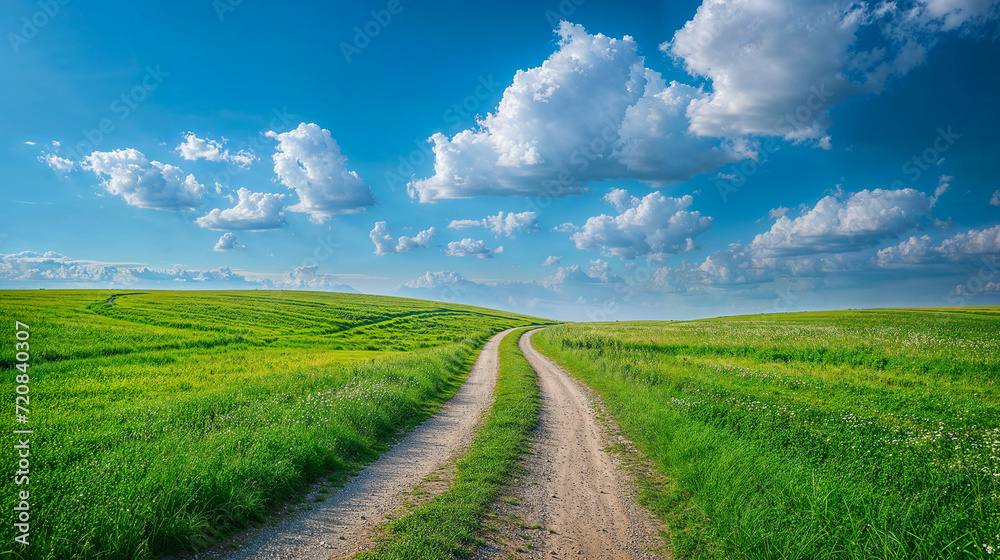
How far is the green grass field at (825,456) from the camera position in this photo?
18.8 ft

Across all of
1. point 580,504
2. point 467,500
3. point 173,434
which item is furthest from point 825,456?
point 173,434

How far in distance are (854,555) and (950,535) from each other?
63.3 inches

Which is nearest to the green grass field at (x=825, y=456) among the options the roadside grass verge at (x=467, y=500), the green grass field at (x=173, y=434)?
the roadside grass verge at (x=467, y=500)

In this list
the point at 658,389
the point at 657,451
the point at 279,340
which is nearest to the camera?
the point at 657,451

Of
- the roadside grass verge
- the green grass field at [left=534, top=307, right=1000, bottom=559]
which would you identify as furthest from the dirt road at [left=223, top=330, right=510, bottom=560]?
the green grass field at [left=534, top=307, right=1000, bottom=559]

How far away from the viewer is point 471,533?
6.46 m

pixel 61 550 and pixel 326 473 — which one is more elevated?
pixel 61 550

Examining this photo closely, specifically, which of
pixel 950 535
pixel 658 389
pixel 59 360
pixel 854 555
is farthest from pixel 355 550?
pixel 59 360

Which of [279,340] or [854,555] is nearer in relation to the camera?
[854,555]

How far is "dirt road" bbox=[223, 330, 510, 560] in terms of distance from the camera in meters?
6.07

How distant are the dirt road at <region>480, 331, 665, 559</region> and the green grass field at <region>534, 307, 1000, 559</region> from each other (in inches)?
23.5

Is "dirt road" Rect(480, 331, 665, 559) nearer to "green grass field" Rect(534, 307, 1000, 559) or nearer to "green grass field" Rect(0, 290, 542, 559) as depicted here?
"green grass field" Rect(534, 307, 1000, 559)

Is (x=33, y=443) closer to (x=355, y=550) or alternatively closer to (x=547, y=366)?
(x=355, y=550)

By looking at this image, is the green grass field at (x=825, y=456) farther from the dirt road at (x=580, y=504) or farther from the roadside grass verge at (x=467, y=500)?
the roadside grass verge at (x=467, y=500)
